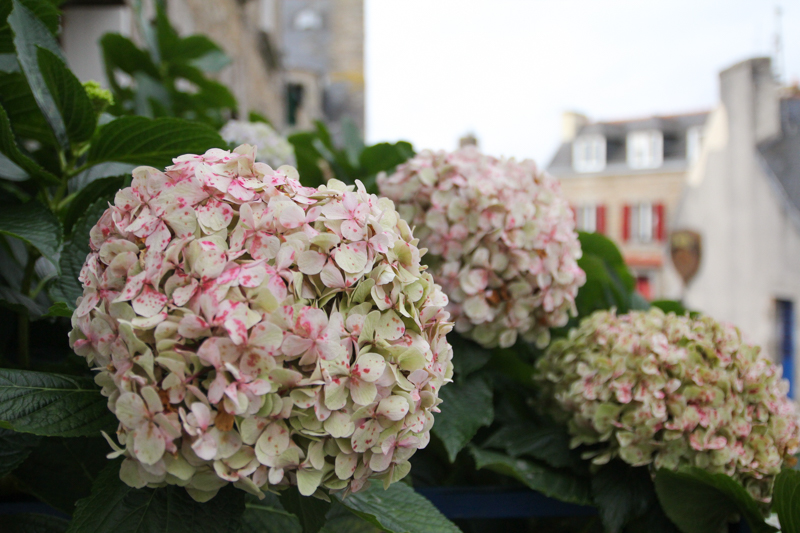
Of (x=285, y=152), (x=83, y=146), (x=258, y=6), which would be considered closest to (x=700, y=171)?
(x=258, y=6)

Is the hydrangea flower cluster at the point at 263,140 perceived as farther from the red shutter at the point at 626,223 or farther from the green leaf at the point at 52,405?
the red shutter at the point at 626,223

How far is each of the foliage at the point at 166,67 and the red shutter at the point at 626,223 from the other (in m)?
17.8

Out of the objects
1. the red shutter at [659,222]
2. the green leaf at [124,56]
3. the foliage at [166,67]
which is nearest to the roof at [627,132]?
the red shutter at [659,222]

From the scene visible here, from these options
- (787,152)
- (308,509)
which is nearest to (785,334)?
(787,152)

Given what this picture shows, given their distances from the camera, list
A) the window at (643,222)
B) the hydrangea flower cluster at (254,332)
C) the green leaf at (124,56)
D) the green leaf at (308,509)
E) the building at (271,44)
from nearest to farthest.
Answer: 1. the hydrangea flower cluster at (254,332)
2. the green leaf at (308,509)
3. the green leaf at (124,56)
4. the building at (271,44)
5. the window at (643,222)

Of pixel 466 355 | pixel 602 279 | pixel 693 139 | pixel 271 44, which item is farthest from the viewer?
pixel 693 139

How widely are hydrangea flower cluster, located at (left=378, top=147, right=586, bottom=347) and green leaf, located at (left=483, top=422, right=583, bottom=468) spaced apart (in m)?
0.18

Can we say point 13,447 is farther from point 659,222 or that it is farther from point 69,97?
point 659,222

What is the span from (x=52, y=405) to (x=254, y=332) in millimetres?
267

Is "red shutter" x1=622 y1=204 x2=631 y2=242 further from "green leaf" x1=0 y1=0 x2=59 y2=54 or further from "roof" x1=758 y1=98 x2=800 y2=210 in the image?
"green leaf" x1=0 y1=0 x2=59 y2=54

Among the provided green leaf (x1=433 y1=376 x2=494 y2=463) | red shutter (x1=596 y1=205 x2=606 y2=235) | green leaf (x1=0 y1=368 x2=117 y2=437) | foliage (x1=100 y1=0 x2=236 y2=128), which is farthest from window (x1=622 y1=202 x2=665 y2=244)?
green leaf (x1=0 y1=368 x2=117 y2=437)

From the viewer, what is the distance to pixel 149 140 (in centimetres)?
79

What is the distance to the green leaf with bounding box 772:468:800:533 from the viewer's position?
761mm

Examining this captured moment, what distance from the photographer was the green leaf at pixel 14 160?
70cm
